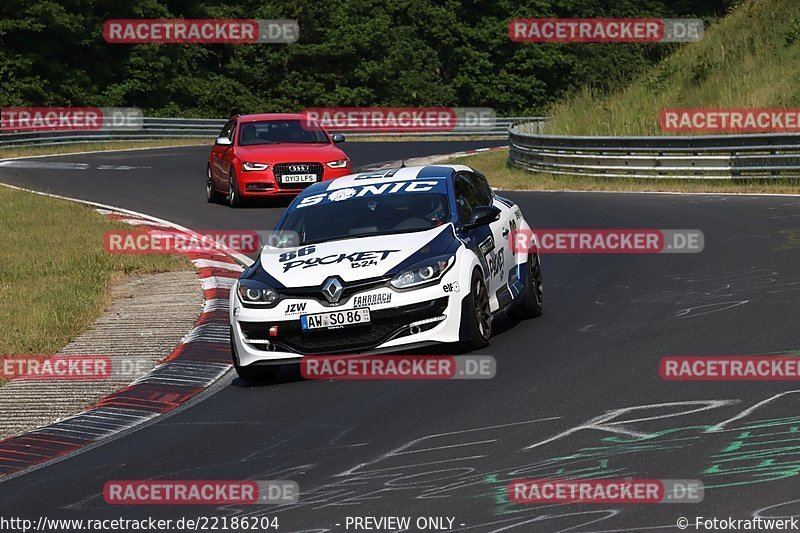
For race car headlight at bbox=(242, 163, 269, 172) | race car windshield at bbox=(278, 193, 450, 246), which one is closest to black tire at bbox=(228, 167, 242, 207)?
race car headlight at bbox=(242, 163, 269, 172)

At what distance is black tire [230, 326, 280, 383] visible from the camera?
10.4 metres

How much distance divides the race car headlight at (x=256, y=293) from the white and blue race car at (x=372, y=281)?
0.01m

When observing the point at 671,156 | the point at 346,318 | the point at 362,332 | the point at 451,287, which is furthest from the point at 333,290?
the point at 671,156

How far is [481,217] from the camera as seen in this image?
11.2 meters

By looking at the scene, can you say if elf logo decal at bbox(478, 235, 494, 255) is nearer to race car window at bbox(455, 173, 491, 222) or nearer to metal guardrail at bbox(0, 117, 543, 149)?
race car window at bbox(455, 173, 491, 222)

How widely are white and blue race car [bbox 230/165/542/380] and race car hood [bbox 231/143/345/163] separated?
38.2 feet

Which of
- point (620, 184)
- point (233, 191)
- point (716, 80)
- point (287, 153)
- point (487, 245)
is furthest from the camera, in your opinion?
point (716, 80)

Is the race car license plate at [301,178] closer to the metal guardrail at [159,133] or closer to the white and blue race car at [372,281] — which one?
the white and blue race car at [372,281]

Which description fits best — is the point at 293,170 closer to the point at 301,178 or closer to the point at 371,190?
the point at 301,178

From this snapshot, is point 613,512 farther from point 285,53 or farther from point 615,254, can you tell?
point 285,53

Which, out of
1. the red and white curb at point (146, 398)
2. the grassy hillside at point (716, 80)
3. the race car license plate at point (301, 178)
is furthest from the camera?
the grassy hillside at point (716, 80)

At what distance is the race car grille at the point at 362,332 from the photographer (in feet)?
33.2

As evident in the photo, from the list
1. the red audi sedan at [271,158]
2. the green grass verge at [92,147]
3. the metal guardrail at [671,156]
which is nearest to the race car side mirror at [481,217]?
the red audi sedan at [271,158]

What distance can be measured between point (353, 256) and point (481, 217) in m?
1.24
